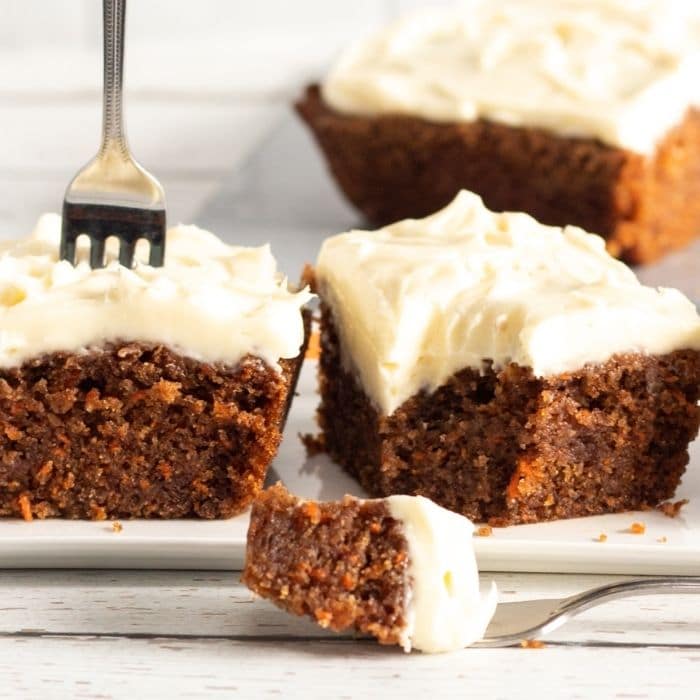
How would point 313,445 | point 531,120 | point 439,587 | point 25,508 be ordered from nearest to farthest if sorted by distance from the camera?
point 439,587, point 25,508, point 313,445, point 531,120

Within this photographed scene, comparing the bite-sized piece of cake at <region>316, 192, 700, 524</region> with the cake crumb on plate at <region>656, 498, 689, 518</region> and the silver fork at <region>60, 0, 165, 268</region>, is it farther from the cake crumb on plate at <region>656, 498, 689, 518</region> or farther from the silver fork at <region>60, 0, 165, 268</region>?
the silver fork at <region>60, 0, 165, 268</region>

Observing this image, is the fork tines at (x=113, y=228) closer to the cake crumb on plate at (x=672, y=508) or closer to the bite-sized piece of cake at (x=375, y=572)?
the bite-sized piece of cake at (x=375, y=572)

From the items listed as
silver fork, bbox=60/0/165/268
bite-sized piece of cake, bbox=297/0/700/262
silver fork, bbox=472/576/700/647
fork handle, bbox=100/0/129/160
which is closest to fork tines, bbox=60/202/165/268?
silver fork, bbox=60/0/165/268

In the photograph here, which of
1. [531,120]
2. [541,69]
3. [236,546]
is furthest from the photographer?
[541,69]

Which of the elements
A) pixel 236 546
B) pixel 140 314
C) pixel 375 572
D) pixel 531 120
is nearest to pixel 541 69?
pixel 531 120

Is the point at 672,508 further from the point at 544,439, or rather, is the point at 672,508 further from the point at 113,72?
the point at 113,72

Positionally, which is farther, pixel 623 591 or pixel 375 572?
pixel 623 591

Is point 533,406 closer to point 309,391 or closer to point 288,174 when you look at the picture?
point 309,391
